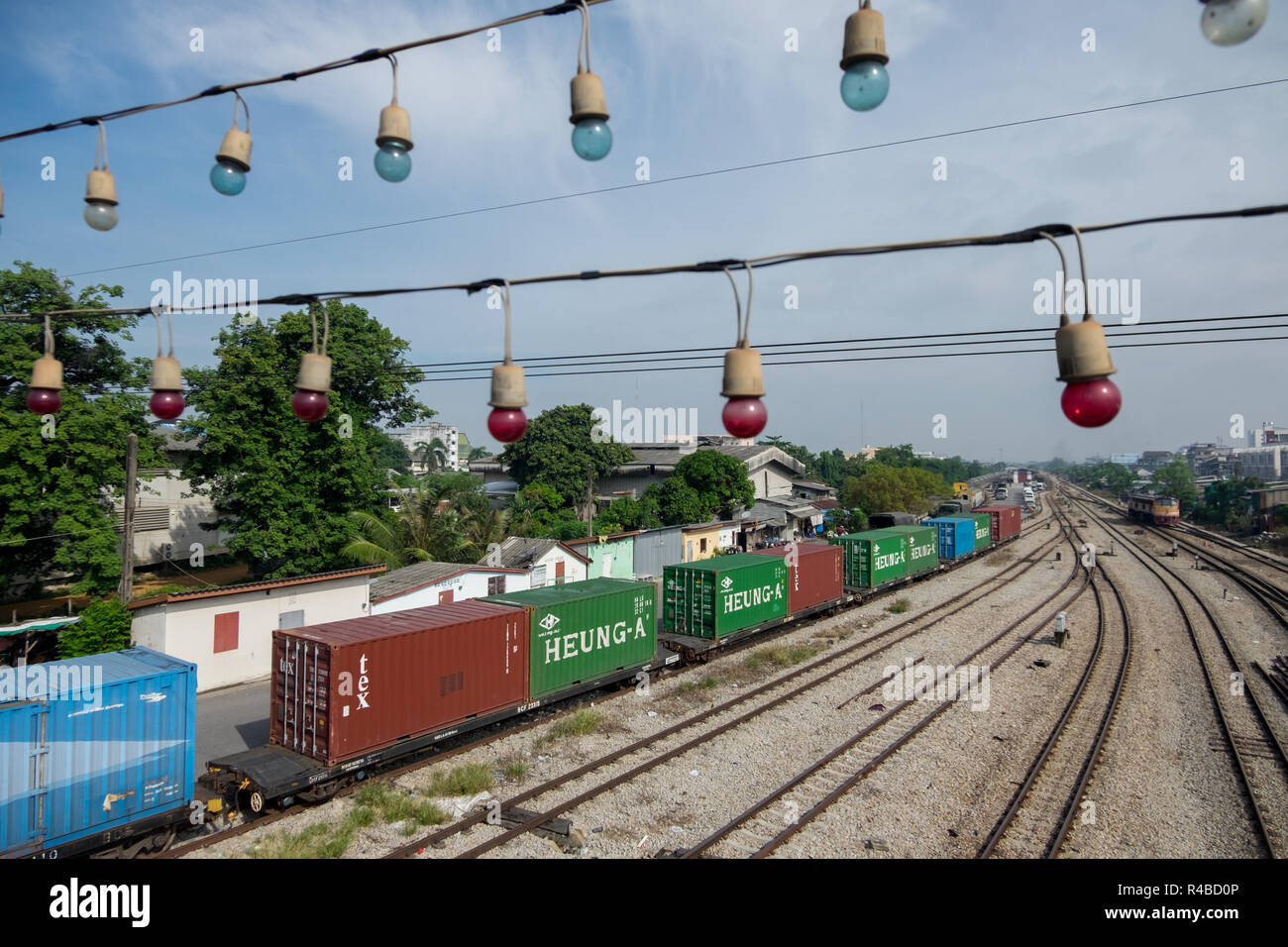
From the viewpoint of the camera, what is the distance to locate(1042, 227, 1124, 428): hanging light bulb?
349cm

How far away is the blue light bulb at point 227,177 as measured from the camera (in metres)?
5.43

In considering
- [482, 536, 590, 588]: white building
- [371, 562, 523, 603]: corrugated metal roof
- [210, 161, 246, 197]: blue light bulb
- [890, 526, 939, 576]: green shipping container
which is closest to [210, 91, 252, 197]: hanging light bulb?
[210, 161, 246, 197]: blue light bulb

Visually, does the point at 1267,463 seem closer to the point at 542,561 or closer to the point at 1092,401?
the point at 542,561

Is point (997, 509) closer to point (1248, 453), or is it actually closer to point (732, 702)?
point (732, 702)

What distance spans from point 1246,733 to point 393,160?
67.5 ft

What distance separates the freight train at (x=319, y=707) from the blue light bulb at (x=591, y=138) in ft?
33.0

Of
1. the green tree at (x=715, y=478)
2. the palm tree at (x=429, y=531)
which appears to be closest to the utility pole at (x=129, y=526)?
the palm tree at (x=429, y=531)

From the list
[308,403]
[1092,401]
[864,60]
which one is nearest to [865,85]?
[864,60]

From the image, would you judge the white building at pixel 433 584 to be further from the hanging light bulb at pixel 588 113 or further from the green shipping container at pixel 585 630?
the hanging light bulb at pixel 588 113

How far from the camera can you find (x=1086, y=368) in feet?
11.5

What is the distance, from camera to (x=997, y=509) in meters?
54.8

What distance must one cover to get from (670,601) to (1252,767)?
14154 mm

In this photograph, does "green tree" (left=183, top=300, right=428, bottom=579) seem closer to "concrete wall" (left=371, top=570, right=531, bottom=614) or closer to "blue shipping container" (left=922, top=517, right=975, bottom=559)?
"concrete wall" (left=371, top=570, right=531, bottom=614)
